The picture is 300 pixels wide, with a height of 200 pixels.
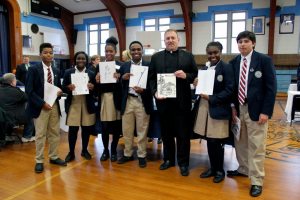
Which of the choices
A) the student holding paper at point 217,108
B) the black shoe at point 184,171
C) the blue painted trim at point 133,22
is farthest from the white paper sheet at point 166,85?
the blue painted trim at point 133,22

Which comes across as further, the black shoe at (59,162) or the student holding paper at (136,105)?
the black shoe at (59,162)

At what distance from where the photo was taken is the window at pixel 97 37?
1270cm

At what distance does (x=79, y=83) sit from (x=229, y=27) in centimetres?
850

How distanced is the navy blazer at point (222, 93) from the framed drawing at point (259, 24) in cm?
806

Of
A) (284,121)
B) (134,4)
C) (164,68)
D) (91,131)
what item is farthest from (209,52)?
(134,4)

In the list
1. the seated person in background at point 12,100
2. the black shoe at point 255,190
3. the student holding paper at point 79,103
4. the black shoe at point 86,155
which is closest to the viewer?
the black shoe at point 255,190

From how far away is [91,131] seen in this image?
3480 millimetres

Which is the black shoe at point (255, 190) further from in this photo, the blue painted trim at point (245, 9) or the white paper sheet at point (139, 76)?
the blue painted trim at point (245, 9)

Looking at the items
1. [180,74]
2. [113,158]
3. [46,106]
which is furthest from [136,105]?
[46,106]

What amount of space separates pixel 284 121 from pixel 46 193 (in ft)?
16.5

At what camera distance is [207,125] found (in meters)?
2.69

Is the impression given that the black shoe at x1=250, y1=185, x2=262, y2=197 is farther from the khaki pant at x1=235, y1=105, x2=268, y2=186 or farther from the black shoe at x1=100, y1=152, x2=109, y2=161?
the black shoe at x1=100, y1=152, x2=109, y2=161

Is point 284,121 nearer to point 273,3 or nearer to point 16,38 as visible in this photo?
point 273,3

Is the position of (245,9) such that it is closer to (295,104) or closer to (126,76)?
(295,104)
